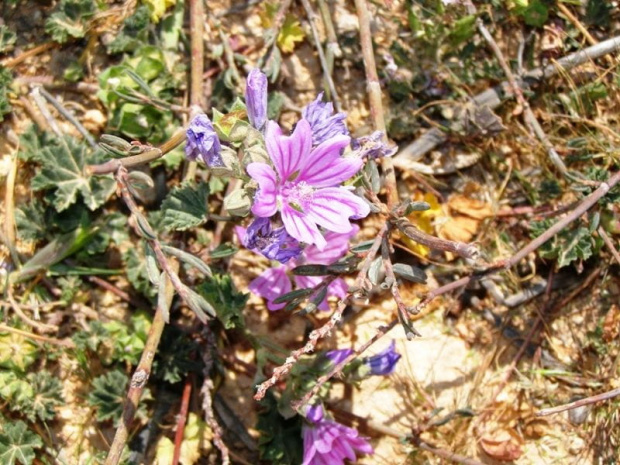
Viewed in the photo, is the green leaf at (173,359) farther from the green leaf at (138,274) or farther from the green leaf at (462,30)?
the green leaf at (462,30)

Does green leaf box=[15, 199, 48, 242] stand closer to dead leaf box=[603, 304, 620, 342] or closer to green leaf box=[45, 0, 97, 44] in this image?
green leaf box=[45, 0, 97, 44]

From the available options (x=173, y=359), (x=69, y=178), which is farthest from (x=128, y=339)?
(x=69, y=178)

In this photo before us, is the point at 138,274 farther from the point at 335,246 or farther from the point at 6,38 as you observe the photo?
the point at 6,38

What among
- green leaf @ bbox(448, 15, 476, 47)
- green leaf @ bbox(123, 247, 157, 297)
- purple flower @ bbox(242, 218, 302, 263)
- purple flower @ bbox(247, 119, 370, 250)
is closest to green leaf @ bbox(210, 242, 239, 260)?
green leaf @ bbox(123, 247, 157, 297)

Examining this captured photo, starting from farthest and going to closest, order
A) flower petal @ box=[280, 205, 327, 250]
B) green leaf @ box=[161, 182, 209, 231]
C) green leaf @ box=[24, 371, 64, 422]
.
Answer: green leaf @ box=[24, 371, 64, 422] → green leaf @ box=[161, 182, 209, 231] → flower petal @ box=[280, 205, 327, 250]

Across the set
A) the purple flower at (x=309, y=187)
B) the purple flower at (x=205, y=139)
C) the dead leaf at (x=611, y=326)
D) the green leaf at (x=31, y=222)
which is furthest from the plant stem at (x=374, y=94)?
the green leaf at (x=31, y=222)

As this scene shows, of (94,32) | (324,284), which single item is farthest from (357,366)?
(94,32)

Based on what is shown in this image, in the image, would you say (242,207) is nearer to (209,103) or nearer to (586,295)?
(209,103)
